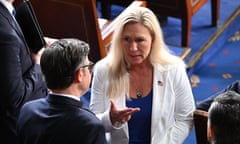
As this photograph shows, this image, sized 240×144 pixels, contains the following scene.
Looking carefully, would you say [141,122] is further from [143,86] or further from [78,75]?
[78,75]

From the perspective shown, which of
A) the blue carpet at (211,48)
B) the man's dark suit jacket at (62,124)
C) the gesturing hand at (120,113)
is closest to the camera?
the man's dark suit jacket at (62,124)

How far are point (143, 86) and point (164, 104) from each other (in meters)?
0.15

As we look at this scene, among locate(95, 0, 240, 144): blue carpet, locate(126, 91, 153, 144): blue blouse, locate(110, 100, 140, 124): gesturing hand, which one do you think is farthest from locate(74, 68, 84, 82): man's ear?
locate(95, 0, 240, 144): blue carpet

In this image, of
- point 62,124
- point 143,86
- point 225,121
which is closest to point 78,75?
point 62,124

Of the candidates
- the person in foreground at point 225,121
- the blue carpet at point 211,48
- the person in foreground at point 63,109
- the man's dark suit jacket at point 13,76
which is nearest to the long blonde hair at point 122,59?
the man's dark suit jacket at point 13,76

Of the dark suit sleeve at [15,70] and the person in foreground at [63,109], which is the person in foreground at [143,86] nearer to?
the dark suit sleeve at [15,70]

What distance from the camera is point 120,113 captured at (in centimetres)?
224

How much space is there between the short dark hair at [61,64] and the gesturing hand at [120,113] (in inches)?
15.9

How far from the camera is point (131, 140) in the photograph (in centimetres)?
261

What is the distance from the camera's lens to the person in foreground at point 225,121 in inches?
67.7

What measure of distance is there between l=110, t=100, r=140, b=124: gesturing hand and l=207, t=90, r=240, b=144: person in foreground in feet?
1.63

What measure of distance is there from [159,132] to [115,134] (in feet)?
0.79

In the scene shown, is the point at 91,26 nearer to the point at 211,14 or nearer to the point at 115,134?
the point at 115,134

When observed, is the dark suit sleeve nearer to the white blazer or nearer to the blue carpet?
the white blazer
